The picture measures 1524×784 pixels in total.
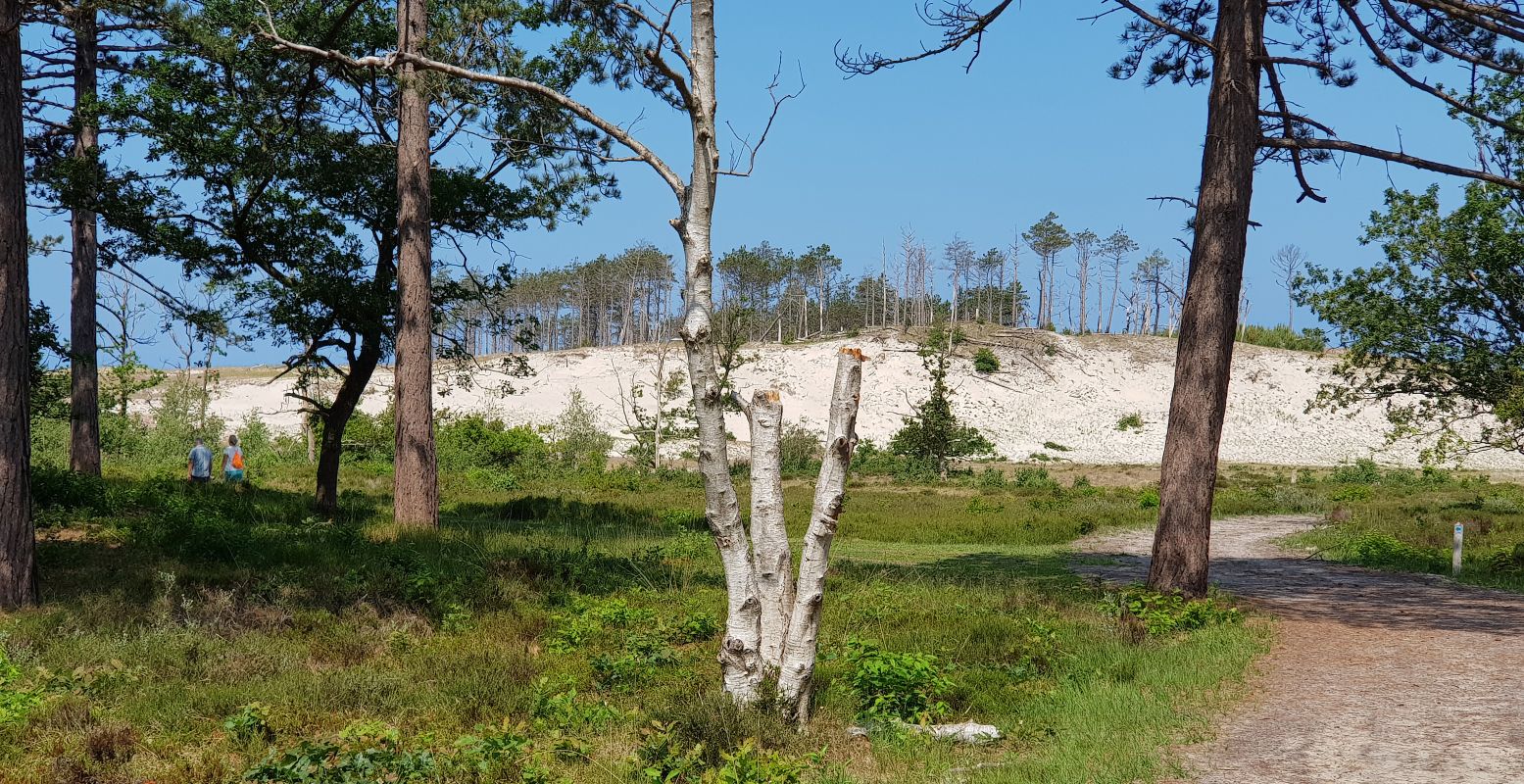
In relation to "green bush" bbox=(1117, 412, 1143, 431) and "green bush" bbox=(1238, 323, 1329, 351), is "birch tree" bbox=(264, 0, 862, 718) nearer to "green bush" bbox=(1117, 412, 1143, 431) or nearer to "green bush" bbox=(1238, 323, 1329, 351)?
"green bush" bbox=(1117, 412, 1143, 431)

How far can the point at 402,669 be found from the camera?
24.9ft

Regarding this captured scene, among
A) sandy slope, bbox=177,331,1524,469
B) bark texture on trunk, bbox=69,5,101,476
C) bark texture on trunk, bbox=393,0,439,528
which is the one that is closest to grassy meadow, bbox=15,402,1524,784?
bark texture on trunk, bbox=393,0,439,528

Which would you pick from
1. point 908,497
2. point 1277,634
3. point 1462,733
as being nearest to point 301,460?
point 908,497

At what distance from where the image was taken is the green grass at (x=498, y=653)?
19.2 ft

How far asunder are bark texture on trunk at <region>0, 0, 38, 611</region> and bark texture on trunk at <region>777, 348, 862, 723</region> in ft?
23.5

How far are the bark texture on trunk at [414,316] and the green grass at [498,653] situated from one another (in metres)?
0.99

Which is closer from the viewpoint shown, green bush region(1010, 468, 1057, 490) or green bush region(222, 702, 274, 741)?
green bush region(222, 702, 274, 741)

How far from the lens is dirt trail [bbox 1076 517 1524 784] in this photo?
18.3ft

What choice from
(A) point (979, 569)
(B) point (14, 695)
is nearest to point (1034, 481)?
(A) point (979, 569)

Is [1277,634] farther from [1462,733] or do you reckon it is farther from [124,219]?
[124,219]

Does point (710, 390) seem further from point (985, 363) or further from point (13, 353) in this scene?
point (985, 363)

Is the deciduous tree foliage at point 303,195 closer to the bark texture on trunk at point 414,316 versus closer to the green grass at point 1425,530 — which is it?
the bark texture on trunk at point 414,316

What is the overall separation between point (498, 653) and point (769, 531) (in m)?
3.20

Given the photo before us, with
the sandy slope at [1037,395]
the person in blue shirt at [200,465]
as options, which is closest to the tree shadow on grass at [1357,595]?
the person in blue shirt at [200,465]
